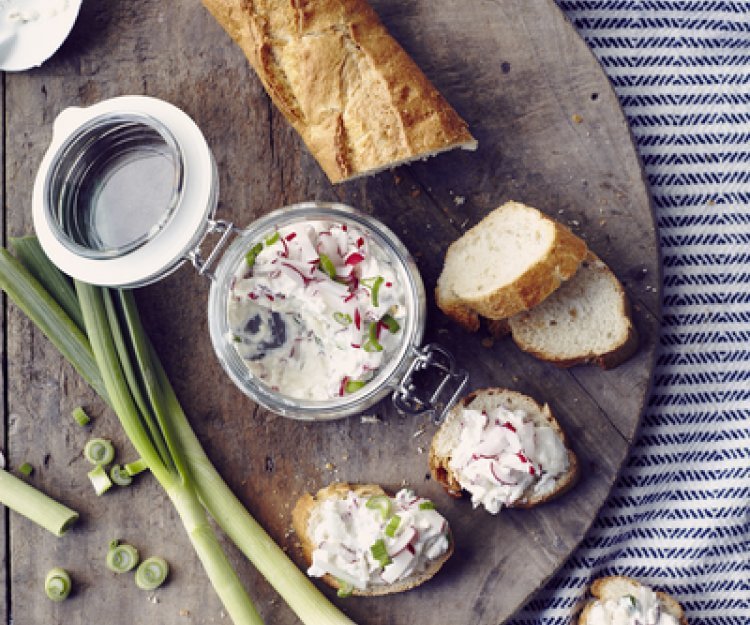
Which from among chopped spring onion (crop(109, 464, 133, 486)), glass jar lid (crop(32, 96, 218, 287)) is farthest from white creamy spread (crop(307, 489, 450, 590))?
glass jar lid (crop(32, 96, 218, 287))

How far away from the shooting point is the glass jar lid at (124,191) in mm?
2514

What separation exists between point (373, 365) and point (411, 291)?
0.22 metres

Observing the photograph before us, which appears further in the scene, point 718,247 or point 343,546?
point 718,247

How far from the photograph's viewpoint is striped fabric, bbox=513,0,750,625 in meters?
2.80

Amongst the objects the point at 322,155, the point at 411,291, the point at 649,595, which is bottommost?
the point at 649,595

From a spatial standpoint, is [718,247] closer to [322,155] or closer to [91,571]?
[322,155]

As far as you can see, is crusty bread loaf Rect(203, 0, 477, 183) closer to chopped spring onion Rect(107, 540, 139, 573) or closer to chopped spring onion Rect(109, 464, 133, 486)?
chopped spring onion Rect(109, 464, 133, 486)

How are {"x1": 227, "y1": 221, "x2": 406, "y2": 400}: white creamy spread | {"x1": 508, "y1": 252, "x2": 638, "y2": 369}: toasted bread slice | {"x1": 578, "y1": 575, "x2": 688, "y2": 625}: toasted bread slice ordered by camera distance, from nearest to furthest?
1. {"x1": 227, "y1": 221, "x2": 406, "y2": 400}: white creamy spread
2. {"x1": 508, "y1": 252, "x2": 638, "y2": 369}: toasted bread slice
3. {"x1": 578, "y1": 575, "x2": 688, "y2": 625}: toasted bread slice

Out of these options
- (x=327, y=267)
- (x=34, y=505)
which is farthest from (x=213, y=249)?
(x=34, y=505)

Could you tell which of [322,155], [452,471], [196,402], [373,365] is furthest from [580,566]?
[322,155]

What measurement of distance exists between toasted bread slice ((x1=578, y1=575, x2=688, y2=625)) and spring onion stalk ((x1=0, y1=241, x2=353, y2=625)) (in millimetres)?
669

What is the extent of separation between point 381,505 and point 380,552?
0.13 metres

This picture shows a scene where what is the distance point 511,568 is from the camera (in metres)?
2.71

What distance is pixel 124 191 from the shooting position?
265cm
